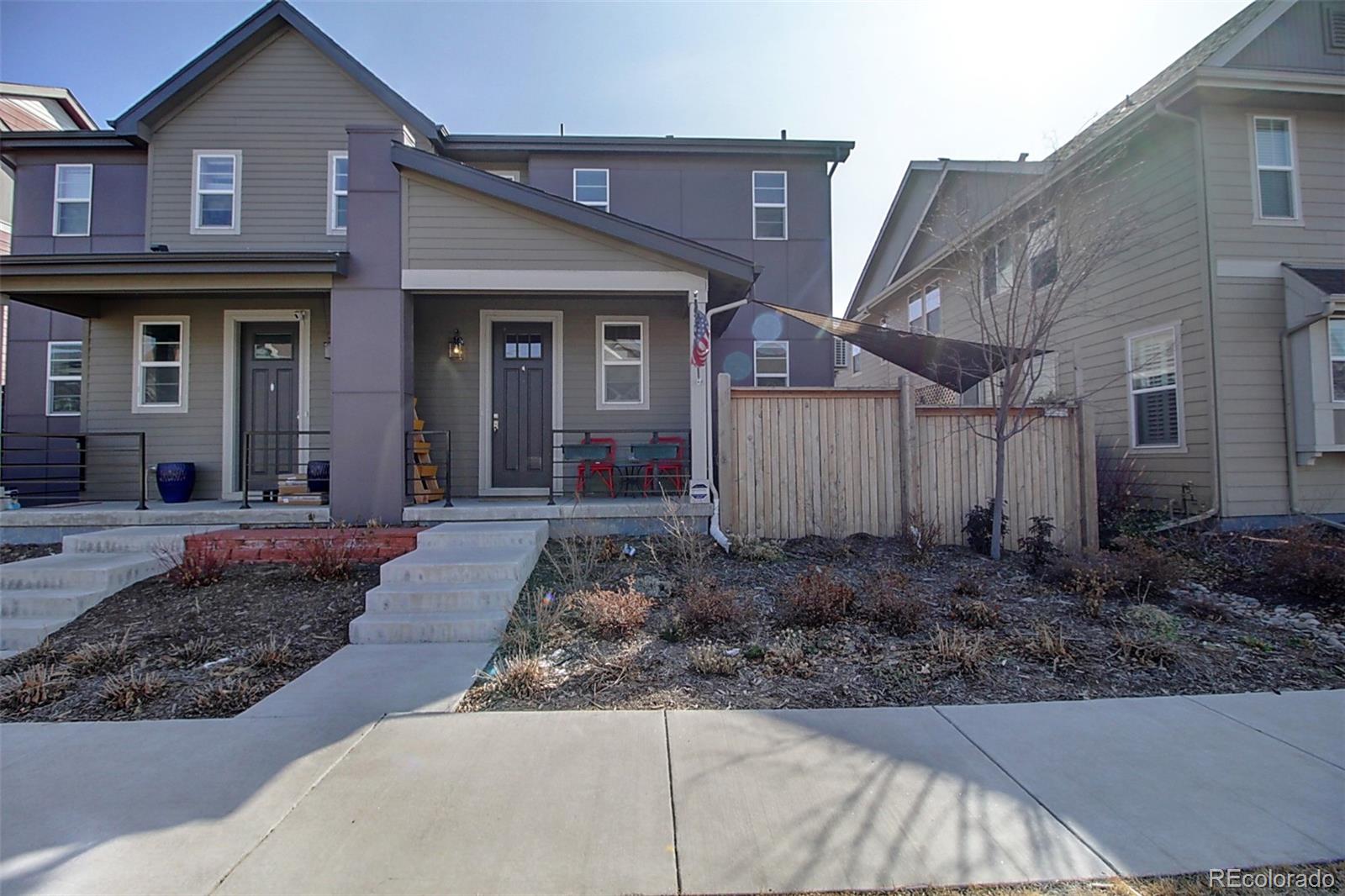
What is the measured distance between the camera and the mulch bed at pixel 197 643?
3.95 meters

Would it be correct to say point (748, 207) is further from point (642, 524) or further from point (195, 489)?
point (195, 489)

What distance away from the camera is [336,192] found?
32.6 feet

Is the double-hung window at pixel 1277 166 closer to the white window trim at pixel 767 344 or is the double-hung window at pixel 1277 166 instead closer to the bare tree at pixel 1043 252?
the bare tree at pixel 1043 252

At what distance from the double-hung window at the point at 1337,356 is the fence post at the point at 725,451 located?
25.5 feet

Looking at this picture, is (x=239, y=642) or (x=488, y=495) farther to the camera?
(x=488, y=495)

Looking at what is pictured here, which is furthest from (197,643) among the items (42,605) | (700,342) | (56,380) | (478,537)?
(56,380)

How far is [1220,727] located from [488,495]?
8.24 meters

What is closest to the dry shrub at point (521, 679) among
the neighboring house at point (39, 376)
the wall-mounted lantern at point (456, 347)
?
the wall-mounted lantern at point (456, 347)

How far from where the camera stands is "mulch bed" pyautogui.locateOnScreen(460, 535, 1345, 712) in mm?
3963

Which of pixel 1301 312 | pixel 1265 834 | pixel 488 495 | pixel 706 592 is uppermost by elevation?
pixel 1301 312

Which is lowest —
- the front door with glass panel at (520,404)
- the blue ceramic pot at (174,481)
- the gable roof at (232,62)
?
the blue ceramic pot at (174,481)

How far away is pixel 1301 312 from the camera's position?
8.24 metres

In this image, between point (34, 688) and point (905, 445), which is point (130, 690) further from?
point (905, 445)

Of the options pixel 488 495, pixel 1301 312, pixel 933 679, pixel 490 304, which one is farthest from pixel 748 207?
pixel 933 679
